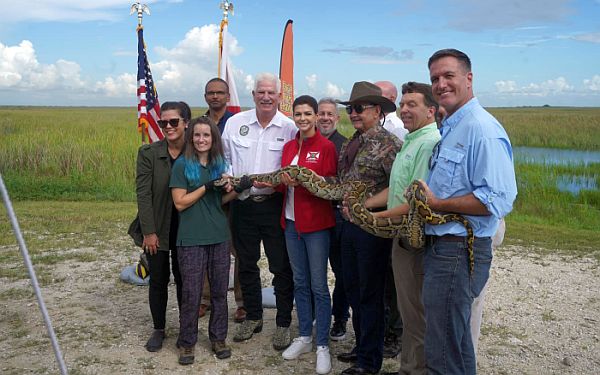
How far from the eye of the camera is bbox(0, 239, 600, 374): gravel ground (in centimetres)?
573

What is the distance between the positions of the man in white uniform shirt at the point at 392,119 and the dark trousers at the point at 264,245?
1.92m

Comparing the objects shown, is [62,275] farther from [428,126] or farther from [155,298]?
[428,126]

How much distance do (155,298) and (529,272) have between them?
624 centimetres

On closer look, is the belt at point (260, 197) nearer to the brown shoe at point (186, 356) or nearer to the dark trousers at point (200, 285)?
the dark trousers at point (200, 285)

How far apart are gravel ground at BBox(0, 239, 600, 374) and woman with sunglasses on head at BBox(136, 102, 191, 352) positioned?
1.93 feet

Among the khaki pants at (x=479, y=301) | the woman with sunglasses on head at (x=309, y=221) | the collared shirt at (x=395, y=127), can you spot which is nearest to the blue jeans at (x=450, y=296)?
the khaki pants at (x=479, y=301)

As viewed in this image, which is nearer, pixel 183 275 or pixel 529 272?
pixel 183 275

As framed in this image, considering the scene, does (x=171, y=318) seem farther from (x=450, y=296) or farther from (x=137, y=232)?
(x=450, y=296)

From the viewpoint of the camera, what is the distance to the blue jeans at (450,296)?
3.71 meters

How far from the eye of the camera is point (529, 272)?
9.09m

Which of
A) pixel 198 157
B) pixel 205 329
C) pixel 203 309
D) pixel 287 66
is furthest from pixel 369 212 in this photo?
pixel 287 66

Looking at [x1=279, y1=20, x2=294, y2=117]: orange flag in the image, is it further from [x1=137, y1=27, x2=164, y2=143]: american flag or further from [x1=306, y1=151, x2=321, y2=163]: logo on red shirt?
[x1=306, y1=151, x2=321, y2=163]: logo on red shirt

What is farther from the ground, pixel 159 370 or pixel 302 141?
pixel 302 141

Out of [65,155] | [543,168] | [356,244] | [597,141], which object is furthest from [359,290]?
[597,141]
